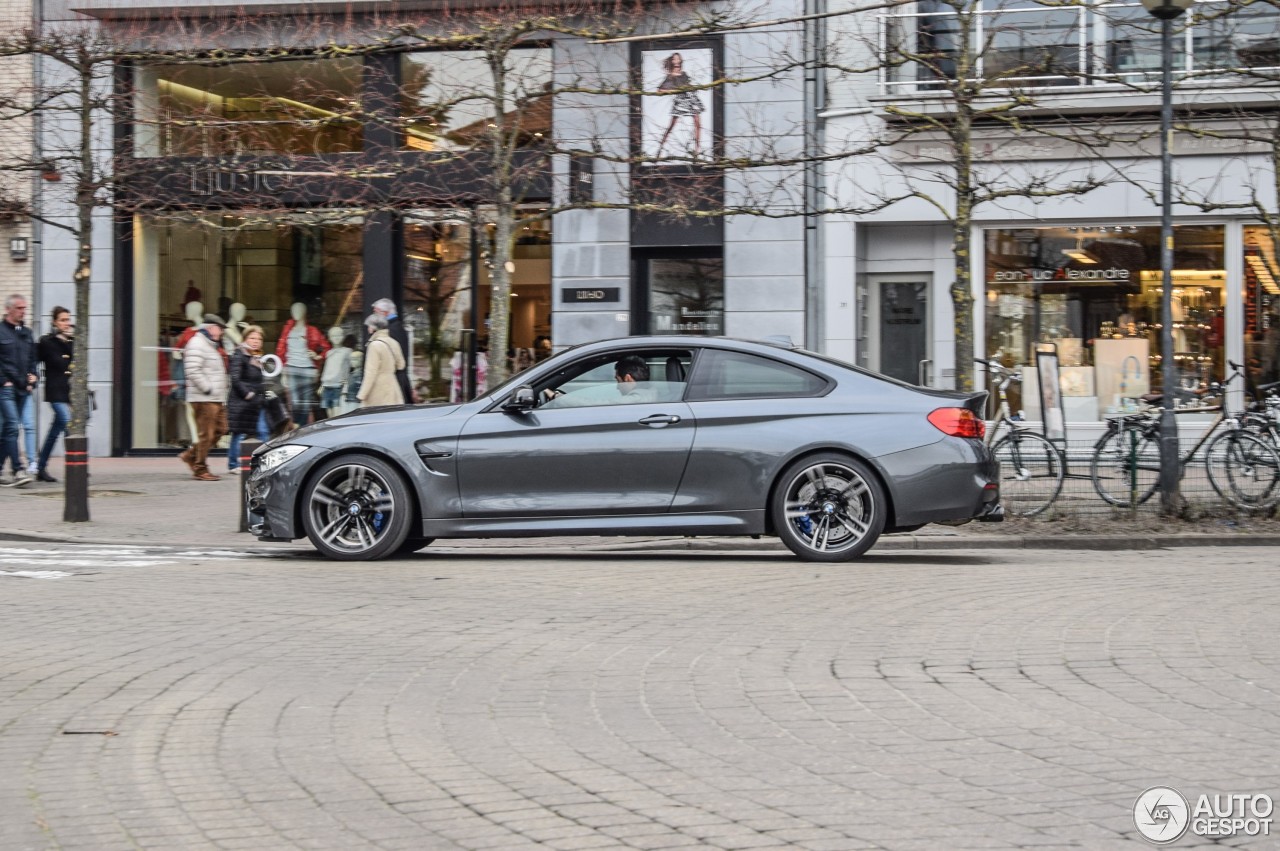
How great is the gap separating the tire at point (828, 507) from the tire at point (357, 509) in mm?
2592

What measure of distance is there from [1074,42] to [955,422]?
1083cm

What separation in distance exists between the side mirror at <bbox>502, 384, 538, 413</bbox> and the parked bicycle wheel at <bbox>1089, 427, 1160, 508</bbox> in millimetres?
5833

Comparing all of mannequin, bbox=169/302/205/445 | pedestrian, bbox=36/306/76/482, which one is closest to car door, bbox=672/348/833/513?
pedestrian, bbox=36/306/76/482

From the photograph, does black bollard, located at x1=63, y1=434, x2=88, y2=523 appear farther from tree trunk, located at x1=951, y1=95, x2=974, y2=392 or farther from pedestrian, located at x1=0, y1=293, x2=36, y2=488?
tree trunk, located at x1=951, y1=95, x2=974, y2=392

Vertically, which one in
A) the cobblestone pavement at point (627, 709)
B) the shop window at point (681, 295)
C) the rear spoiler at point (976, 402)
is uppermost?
the shop window at point (681, 295)

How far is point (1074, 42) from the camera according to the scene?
63.6ft

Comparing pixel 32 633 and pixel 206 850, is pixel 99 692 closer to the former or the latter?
pixel 32 633

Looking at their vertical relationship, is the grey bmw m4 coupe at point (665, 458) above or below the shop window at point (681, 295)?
below

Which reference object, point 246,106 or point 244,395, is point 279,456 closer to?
point 244,395

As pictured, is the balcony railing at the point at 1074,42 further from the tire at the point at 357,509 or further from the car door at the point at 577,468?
the tire at the point at 357,509

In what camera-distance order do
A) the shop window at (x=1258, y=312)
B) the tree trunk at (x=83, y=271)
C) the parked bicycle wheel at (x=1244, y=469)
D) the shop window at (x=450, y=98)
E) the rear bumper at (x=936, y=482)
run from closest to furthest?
the rear bumper at (x=936, y=482), the parked bicycle wheel at (x=1244, y=469), the tree trunk at (x=83, y=271), the shop window at (x=1258, y=312), the shop window at (x=450, y=98)

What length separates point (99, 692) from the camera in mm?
6188

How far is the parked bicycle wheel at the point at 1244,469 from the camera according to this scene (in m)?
13.4

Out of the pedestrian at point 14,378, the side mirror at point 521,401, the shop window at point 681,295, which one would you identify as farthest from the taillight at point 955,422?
the pedestrian at point 14,378
